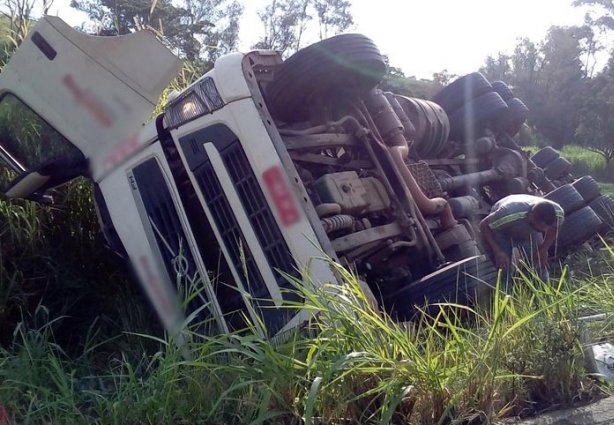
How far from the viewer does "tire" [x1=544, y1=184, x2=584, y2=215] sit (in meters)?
6.52

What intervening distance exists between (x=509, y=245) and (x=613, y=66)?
24.2 meters

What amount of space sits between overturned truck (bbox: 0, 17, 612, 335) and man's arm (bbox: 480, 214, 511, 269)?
7.0 inches

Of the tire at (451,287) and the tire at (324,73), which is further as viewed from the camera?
the tire at (324,73)

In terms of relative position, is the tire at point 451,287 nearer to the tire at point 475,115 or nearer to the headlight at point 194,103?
the headlight at point 194,103

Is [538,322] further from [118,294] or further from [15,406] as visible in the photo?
[118,294]

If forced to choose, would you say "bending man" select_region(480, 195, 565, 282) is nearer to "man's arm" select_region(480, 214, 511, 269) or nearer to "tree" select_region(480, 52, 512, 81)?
"man's arm" select_region(480, 214, 511, 269)

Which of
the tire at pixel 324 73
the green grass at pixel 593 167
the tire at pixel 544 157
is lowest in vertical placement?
the green grass at pixel 593 167

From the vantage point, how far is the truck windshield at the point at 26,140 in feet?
17.0

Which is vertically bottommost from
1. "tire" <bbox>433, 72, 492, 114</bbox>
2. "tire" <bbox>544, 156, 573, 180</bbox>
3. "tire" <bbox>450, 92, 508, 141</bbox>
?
"tire" <bbox>544, 156, 573, 180</bbox>

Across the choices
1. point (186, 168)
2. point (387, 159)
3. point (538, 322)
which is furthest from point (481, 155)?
point (538, 322)

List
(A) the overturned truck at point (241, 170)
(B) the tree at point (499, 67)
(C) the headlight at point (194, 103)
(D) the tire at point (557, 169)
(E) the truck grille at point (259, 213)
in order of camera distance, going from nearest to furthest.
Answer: (E) the truck grille at point (259, 213), (A) the overturned truck at point (241, 170), (C) the headlight at point (194, 103), (D) the tire at point (557, 169), (B) the tree at point (499, 67)

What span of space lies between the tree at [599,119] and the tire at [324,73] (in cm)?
1773

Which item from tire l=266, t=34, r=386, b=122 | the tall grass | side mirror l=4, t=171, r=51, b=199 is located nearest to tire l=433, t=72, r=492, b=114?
tire l=266, t=34, r=386, b=122

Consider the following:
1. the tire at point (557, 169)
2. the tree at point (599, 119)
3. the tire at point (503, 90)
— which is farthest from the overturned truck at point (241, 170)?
the tree at point (599, 119)
